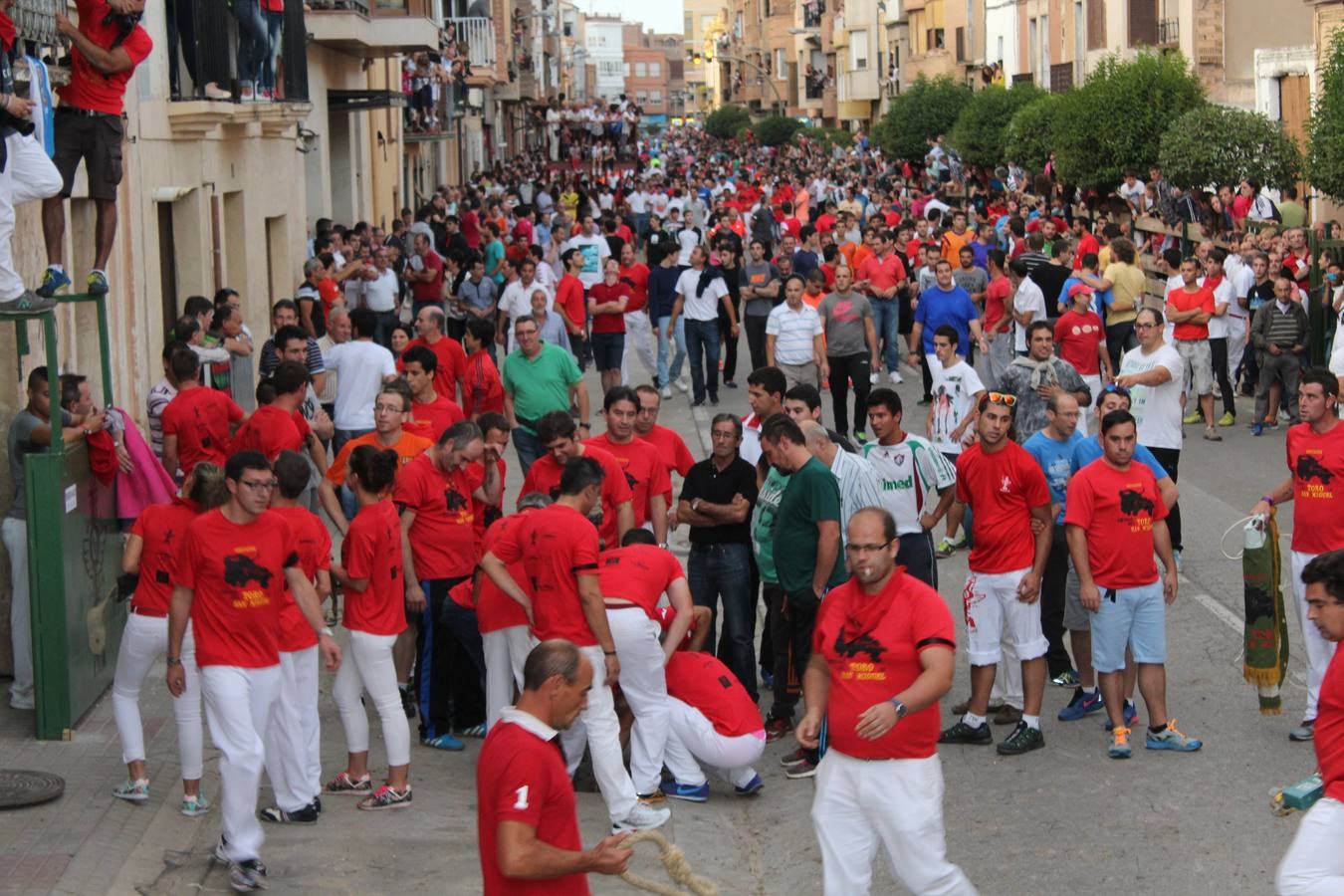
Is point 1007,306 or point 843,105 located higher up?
point 843,105

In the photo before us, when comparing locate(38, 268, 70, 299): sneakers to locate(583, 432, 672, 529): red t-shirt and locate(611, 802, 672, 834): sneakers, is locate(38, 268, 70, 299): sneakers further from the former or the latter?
locate(611, 802, 672, 834): sneakers

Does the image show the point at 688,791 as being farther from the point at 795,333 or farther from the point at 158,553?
the point at 795,333

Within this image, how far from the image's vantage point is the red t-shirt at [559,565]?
813 centimetres

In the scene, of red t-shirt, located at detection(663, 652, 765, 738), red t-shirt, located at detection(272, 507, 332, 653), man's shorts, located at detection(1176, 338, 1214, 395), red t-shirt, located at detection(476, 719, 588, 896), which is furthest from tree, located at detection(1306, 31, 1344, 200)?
red t-shirt, located at detection(476, 719, 588, 896)

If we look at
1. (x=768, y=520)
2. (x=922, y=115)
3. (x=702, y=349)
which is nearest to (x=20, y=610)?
(x=768, y=520)

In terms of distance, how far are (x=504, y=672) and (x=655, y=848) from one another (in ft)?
3.63

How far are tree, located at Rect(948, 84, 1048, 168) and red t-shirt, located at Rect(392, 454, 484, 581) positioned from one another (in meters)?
36.2

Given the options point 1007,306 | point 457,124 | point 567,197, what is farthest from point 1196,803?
point 457,124

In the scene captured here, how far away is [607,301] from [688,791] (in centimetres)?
1048

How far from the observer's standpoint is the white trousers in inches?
337

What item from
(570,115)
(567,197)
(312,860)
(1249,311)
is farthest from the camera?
(570,115)

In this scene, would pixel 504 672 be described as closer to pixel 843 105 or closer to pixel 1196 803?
pixel 1196 803

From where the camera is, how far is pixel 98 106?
11.3m

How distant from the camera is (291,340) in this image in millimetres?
12734
